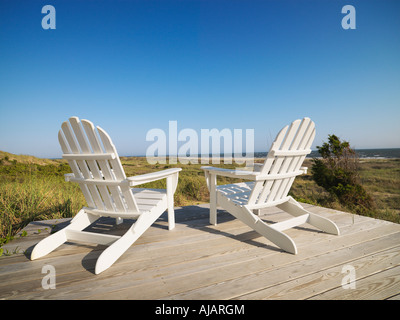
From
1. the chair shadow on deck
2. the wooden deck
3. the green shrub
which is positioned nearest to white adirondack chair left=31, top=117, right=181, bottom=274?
the wooden deck

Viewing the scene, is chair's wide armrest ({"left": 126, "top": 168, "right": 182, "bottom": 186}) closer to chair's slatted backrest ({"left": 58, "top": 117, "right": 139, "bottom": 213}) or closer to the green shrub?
chair's slatted backrest ({"left": 58, "top": 117, "right": 139, "bottom": 213})

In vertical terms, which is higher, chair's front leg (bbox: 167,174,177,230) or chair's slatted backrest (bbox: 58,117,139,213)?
chair's slatted backrest (bbox: 58,117,139,213)

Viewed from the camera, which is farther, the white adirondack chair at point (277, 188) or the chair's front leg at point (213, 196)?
the chair's front leg at point (213, 196)

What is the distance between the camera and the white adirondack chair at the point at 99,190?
1.55 meters

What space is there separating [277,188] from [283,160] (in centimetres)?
32

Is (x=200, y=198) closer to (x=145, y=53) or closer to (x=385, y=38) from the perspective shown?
(x=385, y=38)

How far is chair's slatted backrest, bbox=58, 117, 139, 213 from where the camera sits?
1554mm

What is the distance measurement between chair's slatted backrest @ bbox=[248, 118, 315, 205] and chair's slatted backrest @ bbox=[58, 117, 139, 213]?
1.27 meters

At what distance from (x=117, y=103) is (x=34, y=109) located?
4.18 m

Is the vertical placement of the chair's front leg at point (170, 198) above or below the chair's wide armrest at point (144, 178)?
below
